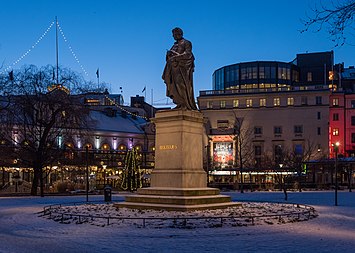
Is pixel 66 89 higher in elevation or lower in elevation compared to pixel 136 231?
higher

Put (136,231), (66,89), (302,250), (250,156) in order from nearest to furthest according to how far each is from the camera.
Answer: (302,250) < (136,231) < (66,89) < (250,156)

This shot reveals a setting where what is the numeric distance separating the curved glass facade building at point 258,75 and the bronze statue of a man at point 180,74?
255 feet

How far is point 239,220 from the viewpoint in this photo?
21.6 m

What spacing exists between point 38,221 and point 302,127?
80.0 metres

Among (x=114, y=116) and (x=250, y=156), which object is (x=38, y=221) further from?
(x=114, y=116)

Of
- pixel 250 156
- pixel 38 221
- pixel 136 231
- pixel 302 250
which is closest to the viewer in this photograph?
pixel 302 250

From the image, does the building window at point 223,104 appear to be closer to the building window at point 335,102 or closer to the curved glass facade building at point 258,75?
the curved glass facade building at point 258,75

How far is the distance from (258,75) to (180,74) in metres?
82.3

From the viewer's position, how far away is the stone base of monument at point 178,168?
2558 centimetres

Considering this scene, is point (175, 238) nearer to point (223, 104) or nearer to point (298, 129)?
point (298, 129)

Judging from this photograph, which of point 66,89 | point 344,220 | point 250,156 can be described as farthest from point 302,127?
point 344,220

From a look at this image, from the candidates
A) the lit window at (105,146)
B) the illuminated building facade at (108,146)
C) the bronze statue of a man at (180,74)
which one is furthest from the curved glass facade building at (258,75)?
the bronze statue of a man at (180,74)

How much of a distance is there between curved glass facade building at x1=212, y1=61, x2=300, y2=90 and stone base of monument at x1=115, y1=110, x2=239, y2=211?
79.1 m

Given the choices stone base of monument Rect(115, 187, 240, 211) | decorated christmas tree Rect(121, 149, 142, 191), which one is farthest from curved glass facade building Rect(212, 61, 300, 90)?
stone base of monument Rect(115, 187, 240, 211)
